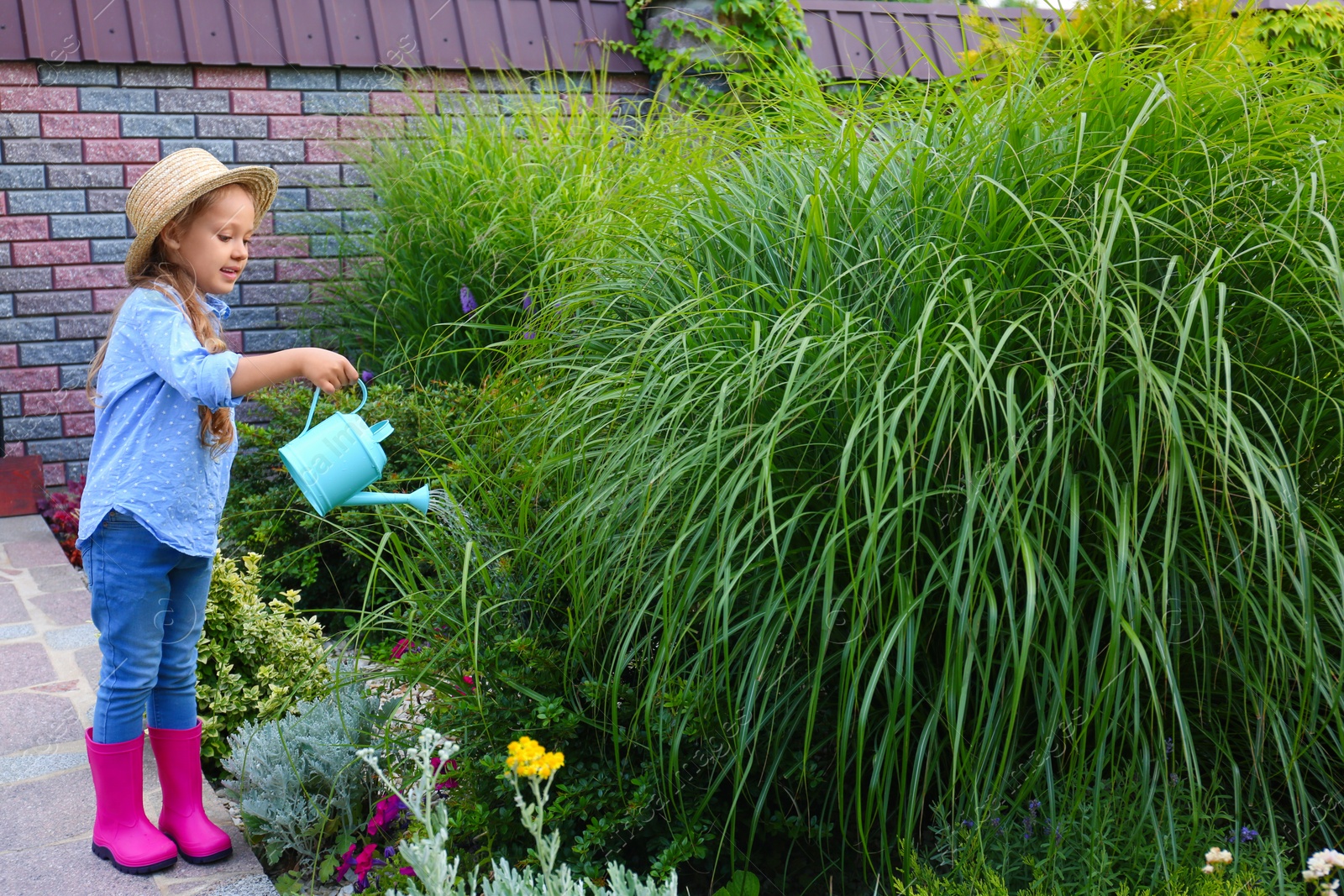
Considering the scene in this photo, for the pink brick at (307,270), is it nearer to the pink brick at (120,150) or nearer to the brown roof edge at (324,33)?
the pink brick at (120,150)

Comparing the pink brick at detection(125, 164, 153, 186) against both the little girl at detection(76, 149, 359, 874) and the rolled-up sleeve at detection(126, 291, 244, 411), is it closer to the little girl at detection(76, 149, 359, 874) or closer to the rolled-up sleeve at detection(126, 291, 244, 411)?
the little girl at detection(76, 149, 359, 874)

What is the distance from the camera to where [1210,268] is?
192cm

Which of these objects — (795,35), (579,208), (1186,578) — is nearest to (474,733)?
(1186,578)

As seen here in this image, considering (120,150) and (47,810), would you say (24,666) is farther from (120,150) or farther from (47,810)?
(120,150)

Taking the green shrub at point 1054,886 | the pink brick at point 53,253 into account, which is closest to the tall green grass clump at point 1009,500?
the green shrub at point 1054,886

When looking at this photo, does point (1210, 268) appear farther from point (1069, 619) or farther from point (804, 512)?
point (804, 512)

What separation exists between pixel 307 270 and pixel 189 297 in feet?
12.0

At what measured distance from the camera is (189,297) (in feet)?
7.65

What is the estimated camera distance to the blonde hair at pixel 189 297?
7.58ft

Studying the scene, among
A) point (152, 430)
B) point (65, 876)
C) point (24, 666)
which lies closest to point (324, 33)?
point (24, 666)

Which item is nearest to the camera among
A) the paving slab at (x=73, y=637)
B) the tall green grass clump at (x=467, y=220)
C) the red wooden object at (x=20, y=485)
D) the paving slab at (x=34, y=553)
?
the paving slab at (x=73, y=637)

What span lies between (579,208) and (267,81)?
2491mm

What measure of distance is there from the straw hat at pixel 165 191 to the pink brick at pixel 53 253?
3492 mm

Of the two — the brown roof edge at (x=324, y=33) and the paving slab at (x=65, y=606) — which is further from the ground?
the brown roof edge at (x=324, y=33)
